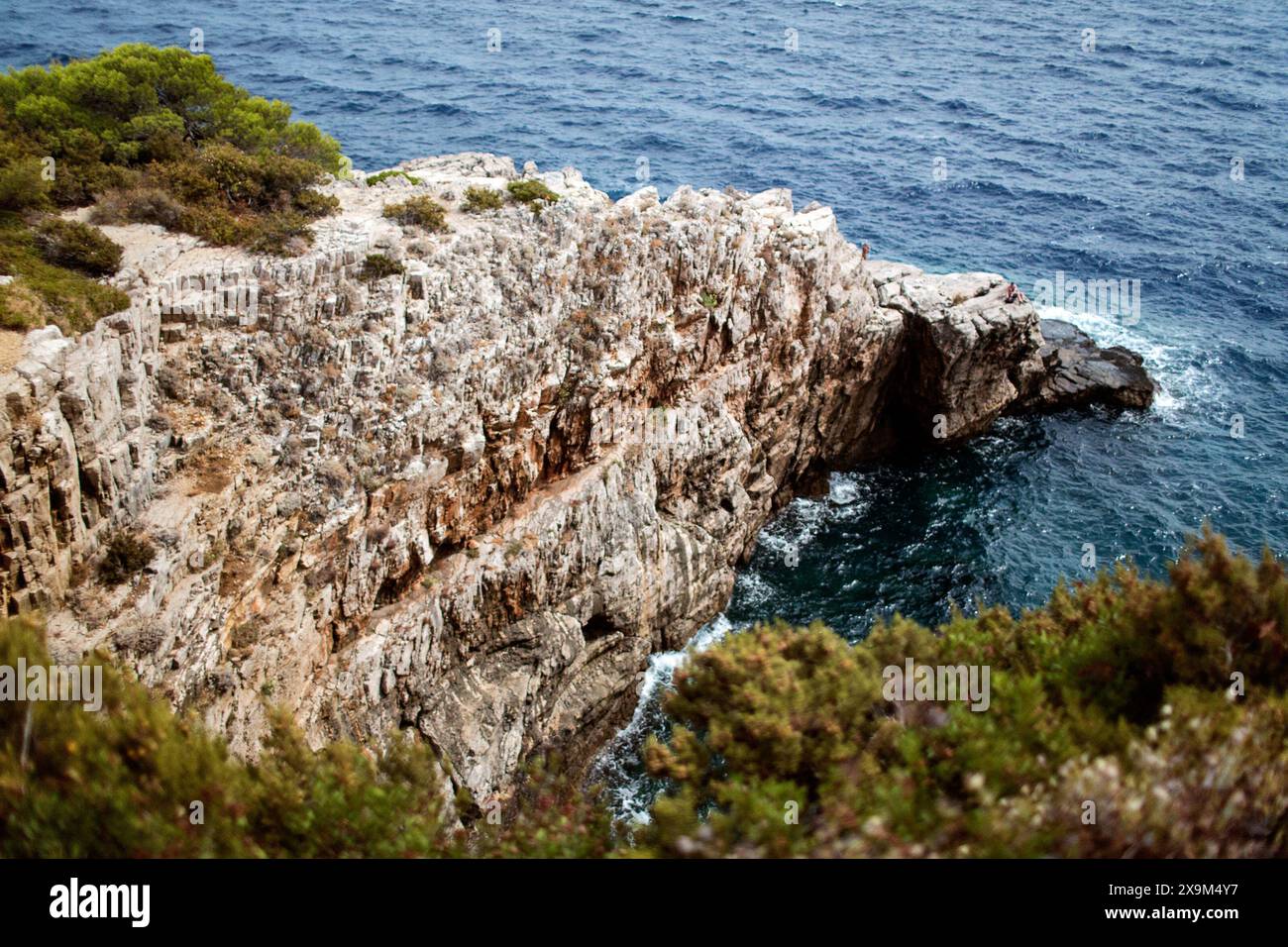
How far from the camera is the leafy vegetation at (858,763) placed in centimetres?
1655

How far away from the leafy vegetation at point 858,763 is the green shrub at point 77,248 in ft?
60.5

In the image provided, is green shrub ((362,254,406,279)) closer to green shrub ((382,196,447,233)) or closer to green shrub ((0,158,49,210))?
green shrub ((382,196,447,233))

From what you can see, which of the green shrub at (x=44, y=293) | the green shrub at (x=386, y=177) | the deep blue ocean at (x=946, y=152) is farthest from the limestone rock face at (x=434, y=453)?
the deep blue ocean at (x=946, y=152)

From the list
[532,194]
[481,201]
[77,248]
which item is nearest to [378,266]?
[481,201]

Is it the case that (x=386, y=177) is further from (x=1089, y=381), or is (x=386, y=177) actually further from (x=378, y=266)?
(x=1089, y=381)

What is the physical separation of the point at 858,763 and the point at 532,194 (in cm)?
3315

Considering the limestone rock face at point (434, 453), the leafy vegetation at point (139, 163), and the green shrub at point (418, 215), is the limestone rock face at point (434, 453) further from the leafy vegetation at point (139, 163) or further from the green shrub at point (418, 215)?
the leafy vegetation at point (139, 163)

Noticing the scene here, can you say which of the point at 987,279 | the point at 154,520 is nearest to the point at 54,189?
the point at 154,520

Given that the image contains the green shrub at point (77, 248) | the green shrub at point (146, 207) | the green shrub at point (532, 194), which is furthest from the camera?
the green shrub at point (532, 194)

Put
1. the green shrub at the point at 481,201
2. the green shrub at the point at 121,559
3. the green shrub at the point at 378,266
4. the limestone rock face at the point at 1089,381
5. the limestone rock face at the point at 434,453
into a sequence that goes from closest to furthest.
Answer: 1. the green shrub at the point at 121,559
2. the limestone rock face at the point at 434,453
3. the green shrub at the point at 378,266
4. the green shrub at the point at 481,201
5. the limestone rock face at the point at 1089,381

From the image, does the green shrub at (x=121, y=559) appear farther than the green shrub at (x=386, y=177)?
No
